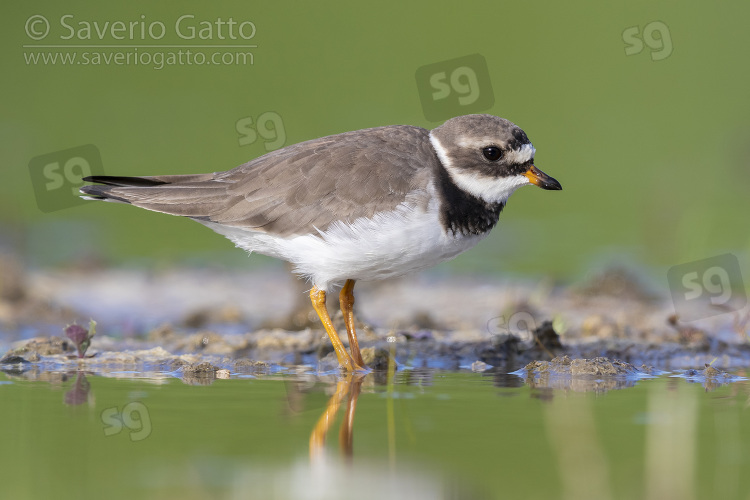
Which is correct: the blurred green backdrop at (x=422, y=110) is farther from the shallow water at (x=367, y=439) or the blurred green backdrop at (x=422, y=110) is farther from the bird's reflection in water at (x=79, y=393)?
the shallow water at (x=367, y=439)

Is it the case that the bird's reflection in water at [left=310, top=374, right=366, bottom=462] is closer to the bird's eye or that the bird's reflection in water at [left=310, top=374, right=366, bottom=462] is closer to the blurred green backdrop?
the bird's eye

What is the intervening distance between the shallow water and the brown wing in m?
1.32

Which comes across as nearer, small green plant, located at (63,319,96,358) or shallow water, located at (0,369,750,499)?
shallow water, located at (0,369,750,499)

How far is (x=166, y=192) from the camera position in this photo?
27.8 ft

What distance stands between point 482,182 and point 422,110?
8.76m

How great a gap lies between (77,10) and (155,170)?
379 cm

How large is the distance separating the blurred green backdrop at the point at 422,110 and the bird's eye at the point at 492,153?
526 centimetres

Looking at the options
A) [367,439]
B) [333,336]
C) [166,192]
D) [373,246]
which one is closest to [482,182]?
[373,246]

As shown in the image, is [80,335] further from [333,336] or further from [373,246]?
[373,246]

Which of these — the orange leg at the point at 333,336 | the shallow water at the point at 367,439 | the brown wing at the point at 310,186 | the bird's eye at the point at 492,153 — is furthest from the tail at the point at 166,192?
the bird's eye at the point at 492,153

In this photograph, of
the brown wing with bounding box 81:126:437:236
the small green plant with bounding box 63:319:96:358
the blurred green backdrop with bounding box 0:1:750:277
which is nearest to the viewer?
the brown wing with bounding box 81:126:437:236

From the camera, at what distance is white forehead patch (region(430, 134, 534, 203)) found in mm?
7883

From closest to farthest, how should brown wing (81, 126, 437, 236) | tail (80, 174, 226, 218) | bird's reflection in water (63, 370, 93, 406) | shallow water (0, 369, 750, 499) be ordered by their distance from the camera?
shallow water (0, 369, 750, 499), bird's reflection in water (63, 370, 93, 406), brown wing (81, 126, 437, 236), tail (80, 174, 226, 218)

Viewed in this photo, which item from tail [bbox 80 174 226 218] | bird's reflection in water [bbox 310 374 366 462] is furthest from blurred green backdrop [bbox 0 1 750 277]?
bird's reflection in water [bbox 310 374 366 462]
